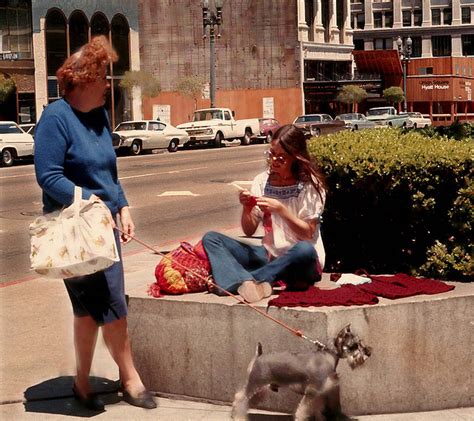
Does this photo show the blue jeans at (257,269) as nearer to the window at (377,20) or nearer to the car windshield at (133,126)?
the car windshield at (133,126)

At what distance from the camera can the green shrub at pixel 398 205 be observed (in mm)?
6672

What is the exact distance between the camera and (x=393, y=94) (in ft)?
272

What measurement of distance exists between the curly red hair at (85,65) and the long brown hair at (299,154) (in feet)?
3.93

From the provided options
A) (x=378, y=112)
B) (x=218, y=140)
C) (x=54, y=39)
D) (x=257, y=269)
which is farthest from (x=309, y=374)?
(x=378, y=112)

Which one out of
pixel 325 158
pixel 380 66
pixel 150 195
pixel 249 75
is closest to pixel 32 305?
pixel 325 158

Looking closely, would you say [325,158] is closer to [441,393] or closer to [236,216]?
[441,393]

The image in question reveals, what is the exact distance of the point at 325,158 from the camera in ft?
23.5

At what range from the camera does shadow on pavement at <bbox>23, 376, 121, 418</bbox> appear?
597cm

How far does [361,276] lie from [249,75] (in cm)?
6977

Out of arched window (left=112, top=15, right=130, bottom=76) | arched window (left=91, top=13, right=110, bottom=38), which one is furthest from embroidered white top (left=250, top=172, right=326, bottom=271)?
arched window (left=112, top=15, right=130, bottom=76)

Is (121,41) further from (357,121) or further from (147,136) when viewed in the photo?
(147,136)

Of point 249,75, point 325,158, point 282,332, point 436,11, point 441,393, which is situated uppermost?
point 436,11

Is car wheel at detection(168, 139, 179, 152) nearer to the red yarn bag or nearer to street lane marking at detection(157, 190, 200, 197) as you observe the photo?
street lane marking at detection(157, 190, 200, 197)

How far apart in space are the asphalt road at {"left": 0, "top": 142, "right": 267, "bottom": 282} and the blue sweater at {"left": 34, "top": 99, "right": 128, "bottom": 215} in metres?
5.69
